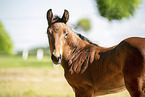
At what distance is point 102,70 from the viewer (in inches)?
106

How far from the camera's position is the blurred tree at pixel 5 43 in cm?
2797

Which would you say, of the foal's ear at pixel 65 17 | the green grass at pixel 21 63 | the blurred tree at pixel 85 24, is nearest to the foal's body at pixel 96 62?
the foal's ear at pixel 65 17

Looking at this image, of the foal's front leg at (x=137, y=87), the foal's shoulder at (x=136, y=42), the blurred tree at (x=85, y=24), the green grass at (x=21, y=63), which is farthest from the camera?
the blurred tree at (x=85, y=24)

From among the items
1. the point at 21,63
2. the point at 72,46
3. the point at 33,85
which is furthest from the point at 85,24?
the point at 72,46

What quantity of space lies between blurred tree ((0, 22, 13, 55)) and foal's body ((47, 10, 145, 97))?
88.5 ft

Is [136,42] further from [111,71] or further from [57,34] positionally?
[57,34]

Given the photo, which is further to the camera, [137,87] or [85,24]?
[85,24]

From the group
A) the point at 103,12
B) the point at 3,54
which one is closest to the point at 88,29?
the point at 3,54

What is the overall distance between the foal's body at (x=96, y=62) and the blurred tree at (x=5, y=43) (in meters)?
27.0

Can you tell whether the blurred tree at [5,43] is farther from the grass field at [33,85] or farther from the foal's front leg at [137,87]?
the foal's front leg at [137,87]

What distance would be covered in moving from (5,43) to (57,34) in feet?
89.7

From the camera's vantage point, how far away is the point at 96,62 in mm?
2820


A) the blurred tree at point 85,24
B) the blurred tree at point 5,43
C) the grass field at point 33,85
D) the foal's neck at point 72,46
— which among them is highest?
the foal's neck at point 72,46

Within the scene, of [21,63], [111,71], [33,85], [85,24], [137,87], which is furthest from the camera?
[85,24]
